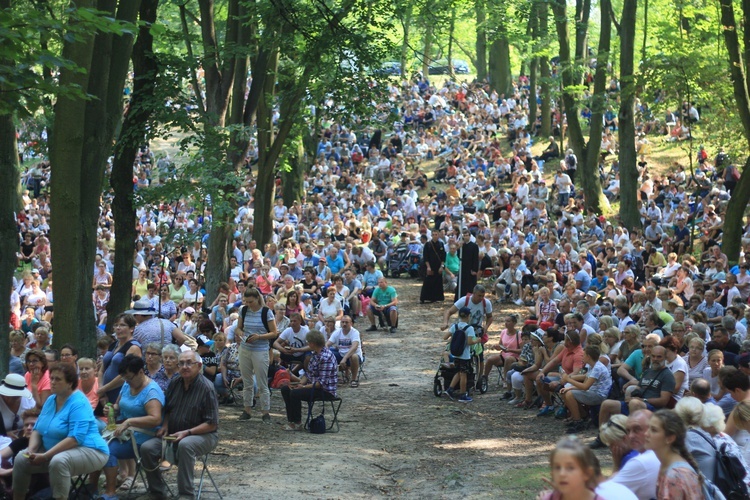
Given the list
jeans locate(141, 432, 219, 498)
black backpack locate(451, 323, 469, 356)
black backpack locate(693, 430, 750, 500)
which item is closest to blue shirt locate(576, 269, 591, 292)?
black backpack locate(451, 323, 469, 356)

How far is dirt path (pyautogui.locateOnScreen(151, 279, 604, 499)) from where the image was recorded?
10.7 m

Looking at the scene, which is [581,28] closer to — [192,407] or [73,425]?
[192,407]

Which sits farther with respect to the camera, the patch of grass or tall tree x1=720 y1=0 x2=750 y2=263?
tall tree x1=720 y1=0 x2=750 y2=263

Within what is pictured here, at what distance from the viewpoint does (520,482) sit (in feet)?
35.3

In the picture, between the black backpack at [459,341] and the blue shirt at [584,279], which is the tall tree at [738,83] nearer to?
the blue shirt at [584,279]

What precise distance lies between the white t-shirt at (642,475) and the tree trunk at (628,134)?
19.3 metres

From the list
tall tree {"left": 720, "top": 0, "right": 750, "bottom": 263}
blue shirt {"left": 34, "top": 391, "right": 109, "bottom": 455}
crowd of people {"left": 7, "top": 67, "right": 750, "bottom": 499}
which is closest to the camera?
blue shirt {"left": 34, "top": 391, "right": 109, "bottom": 455}

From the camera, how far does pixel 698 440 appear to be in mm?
7020

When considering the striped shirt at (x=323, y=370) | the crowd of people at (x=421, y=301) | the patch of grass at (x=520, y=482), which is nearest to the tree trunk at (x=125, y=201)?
the crowd of people at (x=421, y=301)

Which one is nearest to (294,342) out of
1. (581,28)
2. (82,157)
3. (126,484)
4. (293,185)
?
(82,157)

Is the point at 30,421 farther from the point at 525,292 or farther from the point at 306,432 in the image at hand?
Answer: the point at 525,292

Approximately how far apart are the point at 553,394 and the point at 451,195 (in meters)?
18.2

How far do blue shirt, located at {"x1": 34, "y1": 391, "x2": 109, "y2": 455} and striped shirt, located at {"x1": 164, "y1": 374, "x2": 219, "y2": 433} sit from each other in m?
0.86

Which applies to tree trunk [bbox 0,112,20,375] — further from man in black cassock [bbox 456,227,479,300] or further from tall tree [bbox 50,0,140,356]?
man in black cassock [bbox 456,227,479,300]
